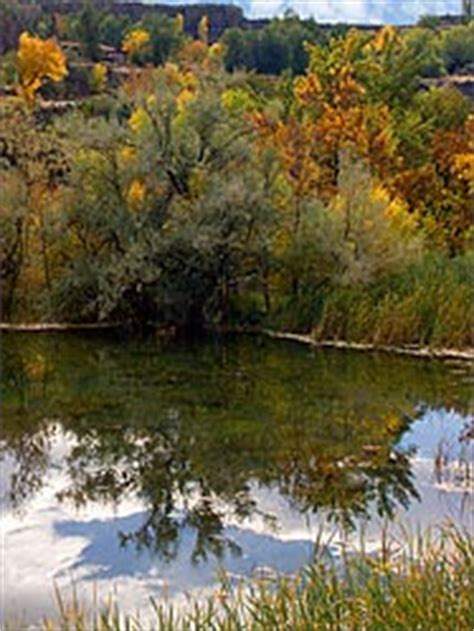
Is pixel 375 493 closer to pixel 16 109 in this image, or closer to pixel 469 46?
pixel 16 109

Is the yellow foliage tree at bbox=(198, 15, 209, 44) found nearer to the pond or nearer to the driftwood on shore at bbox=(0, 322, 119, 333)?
the driftwood on shore at bbox=(0, 322, 119, 333)

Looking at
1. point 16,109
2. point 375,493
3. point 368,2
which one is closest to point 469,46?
point 16,109

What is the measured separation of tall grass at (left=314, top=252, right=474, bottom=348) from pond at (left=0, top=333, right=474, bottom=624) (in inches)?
40.8

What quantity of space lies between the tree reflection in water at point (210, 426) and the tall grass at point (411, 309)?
973mm

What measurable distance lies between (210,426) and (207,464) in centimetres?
173

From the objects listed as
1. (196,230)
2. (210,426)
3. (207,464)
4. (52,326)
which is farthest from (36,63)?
(207,464)

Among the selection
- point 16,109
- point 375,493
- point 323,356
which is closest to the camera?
point 375,493

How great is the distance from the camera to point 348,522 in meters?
9.55

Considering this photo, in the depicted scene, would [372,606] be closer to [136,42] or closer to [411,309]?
[411,309]

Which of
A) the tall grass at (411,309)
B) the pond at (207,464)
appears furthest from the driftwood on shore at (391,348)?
the pond at (207,464)

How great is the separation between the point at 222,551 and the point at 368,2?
191907 mm

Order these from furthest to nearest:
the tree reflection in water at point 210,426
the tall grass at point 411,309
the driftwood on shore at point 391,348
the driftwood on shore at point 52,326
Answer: the driftwood on shore at point 52,326 < the tall grass at point 411,309 < the driftwood on shore at point 391,348 < the tree reflection in water at point 210,426

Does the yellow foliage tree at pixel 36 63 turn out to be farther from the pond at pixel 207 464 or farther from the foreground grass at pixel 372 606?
the foreground grass at pixel 372 606

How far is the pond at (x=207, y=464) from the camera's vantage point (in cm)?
895
